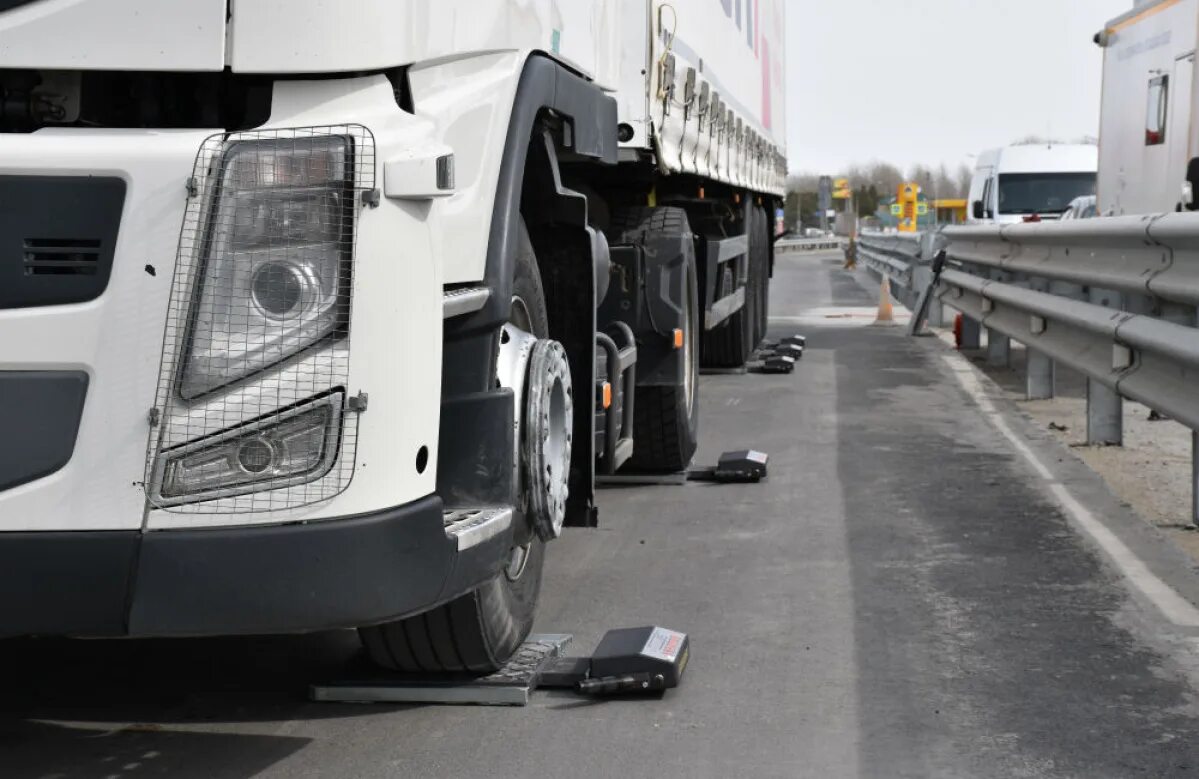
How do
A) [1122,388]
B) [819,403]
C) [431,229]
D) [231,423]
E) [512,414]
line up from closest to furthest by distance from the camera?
[231,423]
[431,229]
[512,414]
[1122,388]
[819,403]

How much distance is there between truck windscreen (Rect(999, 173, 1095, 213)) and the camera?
30219mm

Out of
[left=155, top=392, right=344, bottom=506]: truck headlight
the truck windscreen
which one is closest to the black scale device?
[left=155, top=392, right=344, bottom=506]: truck headlight

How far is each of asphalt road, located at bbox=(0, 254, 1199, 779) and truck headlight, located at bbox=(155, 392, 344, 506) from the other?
1.04m

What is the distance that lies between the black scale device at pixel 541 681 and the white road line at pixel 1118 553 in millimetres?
1919

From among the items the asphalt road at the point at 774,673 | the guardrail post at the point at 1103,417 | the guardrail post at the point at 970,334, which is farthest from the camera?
the guardrail post at the point at 970,334

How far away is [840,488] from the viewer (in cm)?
898

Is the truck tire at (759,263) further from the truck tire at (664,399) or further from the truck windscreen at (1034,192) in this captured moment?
the truck windscreen at (1034,192)

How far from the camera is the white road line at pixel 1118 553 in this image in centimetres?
609

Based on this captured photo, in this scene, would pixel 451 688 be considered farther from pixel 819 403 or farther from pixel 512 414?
pixel 819 403

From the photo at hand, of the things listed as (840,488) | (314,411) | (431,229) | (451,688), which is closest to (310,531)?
(314,411)

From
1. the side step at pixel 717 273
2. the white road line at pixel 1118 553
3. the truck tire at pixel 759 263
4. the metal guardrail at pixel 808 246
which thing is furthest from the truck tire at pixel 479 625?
the metal guardrail at pixel 808 246

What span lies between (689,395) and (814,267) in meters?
43.5

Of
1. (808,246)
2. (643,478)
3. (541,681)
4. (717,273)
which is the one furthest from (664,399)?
(808,246)

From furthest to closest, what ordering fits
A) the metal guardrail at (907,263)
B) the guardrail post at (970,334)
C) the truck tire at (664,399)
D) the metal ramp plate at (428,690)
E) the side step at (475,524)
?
the metal guardrail at (907,263) → the guardrail post at (970,334) → the truck tire at (664,399) → the metal ramp plate at (428,690) → the side step at (475,524)
